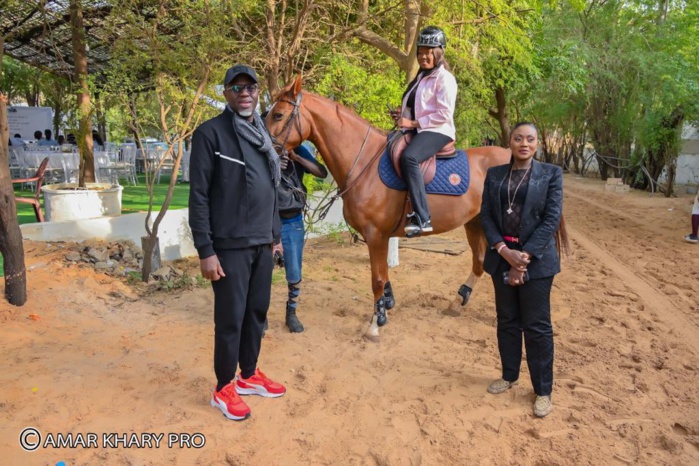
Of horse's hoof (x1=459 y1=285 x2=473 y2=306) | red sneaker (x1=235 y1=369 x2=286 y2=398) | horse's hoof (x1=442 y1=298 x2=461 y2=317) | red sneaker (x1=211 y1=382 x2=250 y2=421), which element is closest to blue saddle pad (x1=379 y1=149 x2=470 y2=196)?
horse's hoof (x1=459 y1=285 x2=473 y2=306)

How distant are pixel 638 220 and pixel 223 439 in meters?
11.6

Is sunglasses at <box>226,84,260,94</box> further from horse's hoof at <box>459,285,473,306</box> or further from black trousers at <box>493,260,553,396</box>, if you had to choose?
horse's hoof at <box>459,285,473,306</box>

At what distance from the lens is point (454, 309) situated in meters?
5.30

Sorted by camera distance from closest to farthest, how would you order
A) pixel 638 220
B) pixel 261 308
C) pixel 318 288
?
pixel 261 308
pixel 318 288
pixel 638 220

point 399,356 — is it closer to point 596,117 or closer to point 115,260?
point 115,260

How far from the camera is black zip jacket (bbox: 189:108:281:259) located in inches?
111

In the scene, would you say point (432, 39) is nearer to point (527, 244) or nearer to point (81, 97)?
point (527, 244)

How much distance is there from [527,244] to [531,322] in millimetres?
543

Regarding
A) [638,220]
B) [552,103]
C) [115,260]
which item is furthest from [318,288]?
[552,103]

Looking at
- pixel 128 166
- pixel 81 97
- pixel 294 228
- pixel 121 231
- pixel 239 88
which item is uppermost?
pixel 81 97

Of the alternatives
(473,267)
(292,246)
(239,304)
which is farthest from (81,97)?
(473,267)

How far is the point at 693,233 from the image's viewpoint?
8820 millimetres

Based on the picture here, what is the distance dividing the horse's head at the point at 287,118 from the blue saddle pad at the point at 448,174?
85cm

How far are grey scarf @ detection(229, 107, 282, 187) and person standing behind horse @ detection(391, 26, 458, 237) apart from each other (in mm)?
1622
